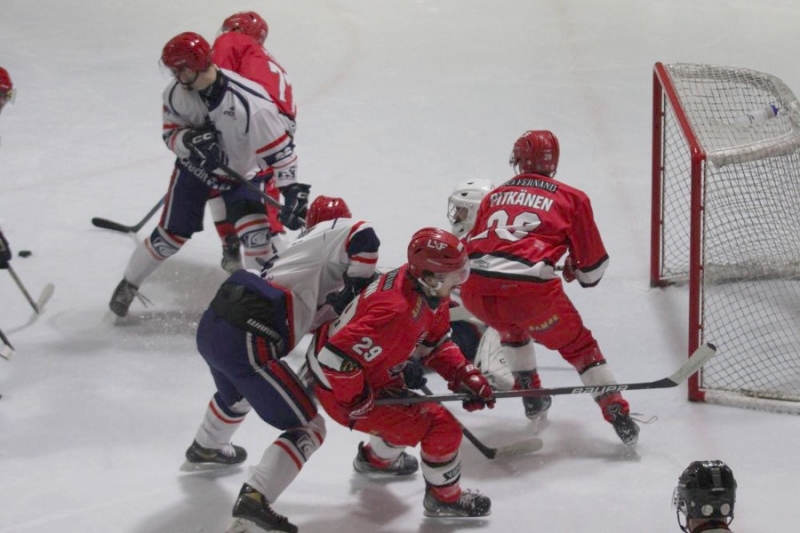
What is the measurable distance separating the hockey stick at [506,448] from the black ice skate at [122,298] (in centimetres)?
137

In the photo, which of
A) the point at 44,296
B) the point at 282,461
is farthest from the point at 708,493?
the point at 44,296

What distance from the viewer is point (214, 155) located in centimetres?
407

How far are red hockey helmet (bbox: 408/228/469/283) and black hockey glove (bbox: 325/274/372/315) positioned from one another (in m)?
0.27

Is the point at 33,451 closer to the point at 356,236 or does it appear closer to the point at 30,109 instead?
the point at 356,236

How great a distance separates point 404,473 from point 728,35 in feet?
14.3

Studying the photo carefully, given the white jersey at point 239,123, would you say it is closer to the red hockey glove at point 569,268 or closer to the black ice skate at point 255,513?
the red hockey glove at point 569,268

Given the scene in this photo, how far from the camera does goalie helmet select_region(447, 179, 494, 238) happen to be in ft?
12.7

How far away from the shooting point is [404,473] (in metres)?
3.38

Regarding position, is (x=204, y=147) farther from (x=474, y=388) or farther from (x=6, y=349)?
(x=474, y=388)

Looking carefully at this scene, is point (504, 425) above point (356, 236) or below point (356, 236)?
below

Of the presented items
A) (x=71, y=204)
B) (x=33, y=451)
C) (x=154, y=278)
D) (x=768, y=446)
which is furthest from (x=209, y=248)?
(x=768, y=446)

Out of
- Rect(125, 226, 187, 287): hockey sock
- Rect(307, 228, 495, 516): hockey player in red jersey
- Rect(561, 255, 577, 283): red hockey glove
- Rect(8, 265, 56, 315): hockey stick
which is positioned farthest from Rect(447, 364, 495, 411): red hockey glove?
Rect(8, 265, 56, 315): hockey stick

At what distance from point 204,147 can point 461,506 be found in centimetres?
161

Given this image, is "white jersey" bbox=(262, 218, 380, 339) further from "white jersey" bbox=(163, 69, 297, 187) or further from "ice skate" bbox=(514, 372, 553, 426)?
"white jersey" bbox=(163, 69, 297, 187)
